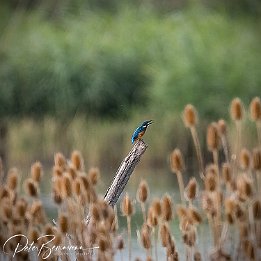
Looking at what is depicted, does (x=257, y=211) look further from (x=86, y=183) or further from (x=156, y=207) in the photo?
(x=86, y=183)

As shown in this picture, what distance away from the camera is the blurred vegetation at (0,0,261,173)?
24219 millimetres

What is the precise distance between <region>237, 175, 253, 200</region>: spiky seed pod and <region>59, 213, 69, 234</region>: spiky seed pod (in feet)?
2.56

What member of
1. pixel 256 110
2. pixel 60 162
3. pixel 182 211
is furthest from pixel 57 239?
pixel 256 110

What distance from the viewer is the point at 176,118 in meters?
22.7

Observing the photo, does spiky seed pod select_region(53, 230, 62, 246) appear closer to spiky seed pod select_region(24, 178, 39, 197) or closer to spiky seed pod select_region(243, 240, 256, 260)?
spiky seed pod select_region(24, 178, 39, 197)

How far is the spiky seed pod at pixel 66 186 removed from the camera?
Answer: 5.22 meters

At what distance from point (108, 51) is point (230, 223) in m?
21.9

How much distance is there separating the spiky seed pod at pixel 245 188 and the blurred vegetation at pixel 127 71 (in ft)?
47.8

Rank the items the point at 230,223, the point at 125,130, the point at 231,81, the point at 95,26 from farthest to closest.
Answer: the point at 95,26
the point at 231,81
the point at 125,130
the point at 230,223

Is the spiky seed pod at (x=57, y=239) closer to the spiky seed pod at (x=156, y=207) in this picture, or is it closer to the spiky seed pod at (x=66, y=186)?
the spiky seed pod at (x=66, y=186)

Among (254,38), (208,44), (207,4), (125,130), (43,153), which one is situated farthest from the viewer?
(207,4)

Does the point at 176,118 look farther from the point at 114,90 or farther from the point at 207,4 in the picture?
the point at 207,4

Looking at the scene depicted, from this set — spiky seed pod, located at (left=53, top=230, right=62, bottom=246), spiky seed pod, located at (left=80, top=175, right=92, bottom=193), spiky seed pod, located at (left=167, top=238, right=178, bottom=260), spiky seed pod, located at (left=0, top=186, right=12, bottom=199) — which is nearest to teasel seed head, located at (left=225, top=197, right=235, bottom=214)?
spiky seed pod, located at (left=167, top=238, right=178, bottom=260)

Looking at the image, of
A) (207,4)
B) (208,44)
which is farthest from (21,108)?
(207,4)
